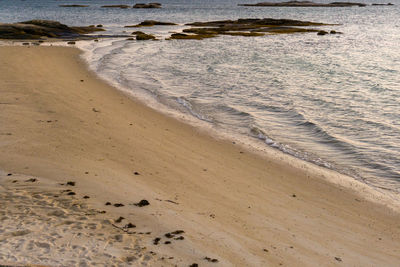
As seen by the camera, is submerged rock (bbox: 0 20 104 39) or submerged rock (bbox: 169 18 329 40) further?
submerged rock (bbox: 169 18 329 40)

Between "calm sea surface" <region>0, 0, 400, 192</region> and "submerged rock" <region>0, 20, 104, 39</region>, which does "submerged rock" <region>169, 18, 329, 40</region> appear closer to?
"submerged rock" <region>0, 20, 104, 39</region>

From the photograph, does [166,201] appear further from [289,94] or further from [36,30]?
[36,30]

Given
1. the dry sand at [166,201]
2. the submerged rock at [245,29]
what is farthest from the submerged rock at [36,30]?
the dry sand at [166,201]

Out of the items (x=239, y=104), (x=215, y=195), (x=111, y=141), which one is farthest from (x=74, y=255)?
(x=239, y=104)

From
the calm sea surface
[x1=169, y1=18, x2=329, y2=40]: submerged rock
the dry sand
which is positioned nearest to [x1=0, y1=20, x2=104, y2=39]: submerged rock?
the calm sea surface

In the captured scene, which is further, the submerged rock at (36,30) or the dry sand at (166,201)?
the submerged rock at (36,30)

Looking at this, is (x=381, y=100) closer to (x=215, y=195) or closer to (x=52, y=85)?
(x=215, y=195)

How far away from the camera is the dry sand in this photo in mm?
5902

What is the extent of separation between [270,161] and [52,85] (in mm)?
10283

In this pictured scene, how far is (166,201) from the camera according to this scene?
7.57 metres

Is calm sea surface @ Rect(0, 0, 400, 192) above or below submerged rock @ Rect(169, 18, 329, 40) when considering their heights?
below

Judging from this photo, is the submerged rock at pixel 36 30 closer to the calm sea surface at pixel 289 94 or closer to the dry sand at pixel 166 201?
the calm sea surface at pixel 289 94

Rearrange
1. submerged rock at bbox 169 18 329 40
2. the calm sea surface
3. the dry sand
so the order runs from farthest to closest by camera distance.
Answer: submerged rock at bbox 169 18 329 40
the calm sea surface
the dry sand

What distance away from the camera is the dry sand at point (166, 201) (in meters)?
5.90
